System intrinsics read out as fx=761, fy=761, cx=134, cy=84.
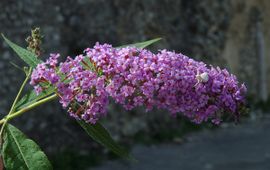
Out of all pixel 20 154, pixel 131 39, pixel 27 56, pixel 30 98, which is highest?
pixel 131 39

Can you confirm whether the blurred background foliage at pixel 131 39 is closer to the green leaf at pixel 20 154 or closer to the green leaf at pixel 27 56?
the green leaf at pixel 27 56

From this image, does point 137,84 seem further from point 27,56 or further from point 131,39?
point 131,39

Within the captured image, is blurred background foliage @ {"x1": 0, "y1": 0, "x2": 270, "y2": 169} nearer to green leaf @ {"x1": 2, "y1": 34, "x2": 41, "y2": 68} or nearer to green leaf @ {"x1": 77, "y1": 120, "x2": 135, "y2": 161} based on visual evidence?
green leaf @ {"x1": 2, "y1": 34, "x2": 41, "y2": 68}

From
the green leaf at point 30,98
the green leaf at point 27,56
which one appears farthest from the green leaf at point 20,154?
the green leaf at point 27,56

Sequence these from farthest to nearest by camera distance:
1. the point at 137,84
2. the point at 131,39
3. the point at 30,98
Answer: the point at 131,39
the point at 30,98
the point at 137,84

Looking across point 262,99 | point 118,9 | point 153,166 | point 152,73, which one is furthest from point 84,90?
point 262,99

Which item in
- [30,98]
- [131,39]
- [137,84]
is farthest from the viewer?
[131,39]

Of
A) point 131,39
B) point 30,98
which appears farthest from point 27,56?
point 131,39
